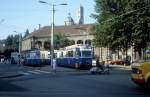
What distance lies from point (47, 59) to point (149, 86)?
6030 cm

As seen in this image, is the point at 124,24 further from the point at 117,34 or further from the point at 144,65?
the point at 144,65

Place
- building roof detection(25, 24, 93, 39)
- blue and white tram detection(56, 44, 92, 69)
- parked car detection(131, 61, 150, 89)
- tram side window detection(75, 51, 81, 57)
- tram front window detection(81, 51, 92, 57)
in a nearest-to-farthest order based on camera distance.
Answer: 1. parked car detection(131, 61, 150, 89)
2. blue and white tram detection(56, 44, 92, 69)
3. tram front window detection(81, 51, 92, 57)
4. tram side window detection(75, 51, 81, 57)
5. building roof detection(25, 24, 93, 39)

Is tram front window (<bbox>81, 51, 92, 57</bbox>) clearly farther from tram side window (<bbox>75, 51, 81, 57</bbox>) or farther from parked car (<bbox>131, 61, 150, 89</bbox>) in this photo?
parked car (<bbox>131, 61, 150, 89</bbox>)

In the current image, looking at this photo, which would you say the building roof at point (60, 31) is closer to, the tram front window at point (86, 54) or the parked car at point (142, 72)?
the tram front window at point (86, 54)

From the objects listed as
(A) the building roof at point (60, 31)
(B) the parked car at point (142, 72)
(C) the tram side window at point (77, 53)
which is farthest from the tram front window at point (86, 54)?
(A) the building roof at point (60, 31)

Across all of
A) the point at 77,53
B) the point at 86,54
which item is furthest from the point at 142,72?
the point at 77,53

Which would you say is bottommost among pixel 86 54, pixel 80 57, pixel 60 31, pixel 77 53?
pixel 80 57

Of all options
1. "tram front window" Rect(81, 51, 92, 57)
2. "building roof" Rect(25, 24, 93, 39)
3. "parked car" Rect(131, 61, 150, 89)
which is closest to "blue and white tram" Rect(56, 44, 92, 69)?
"tram front window" Rect(81, 51, 92, 57)

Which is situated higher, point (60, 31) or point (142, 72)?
point (60, 31)

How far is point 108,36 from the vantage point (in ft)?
244

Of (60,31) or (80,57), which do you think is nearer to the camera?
(80,57)

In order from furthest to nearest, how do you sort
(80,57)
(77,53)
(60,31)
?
(60,31)
(77,53)
(80,57)

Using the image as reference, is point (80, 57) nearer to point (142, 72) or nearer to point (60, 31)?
point (142, 72)

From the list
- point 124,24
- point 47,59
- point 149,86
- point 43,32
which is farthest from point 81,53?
point 43,32
